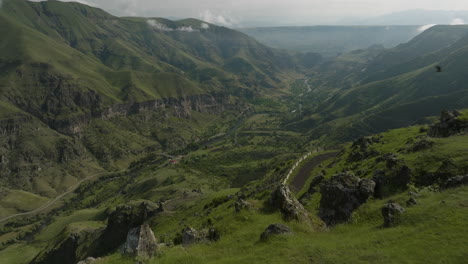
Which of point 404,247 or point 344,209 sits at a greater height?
point 404,247

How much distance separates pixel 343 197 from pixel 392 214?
37.1 feet

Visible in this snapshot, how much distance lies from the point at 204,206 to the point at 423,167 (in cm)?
7696

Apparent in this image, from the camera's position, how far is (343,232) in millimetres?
34781

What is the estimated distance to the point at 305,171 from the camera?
106062 millimetres

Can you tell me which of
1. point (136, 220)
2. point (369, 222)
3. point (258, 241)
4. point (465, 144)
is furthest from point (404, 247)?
point (136, 220)

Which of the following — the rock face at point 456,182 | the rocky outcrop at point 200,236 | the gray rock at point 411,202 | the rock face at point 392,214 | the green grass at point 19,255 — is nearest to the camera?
the rock face at point 392,214

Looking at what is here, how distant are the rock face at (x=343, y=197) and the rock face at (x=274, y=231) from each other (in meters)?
11.7

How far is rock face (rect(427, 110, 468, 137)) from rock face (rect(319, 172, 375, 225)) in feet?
125

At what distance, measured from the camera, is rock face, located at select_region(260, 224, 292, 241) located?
1313 inches

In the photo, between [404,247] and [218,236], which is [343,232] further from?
[218,236]

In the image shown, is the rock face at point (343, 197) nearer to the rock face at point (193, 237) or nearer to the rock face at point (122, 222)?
the rock face at point (193, 237)

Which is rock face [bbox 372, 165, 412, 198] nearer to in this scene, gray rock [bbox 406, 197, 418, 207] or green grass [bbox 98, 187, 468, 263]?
green grass [bbox 98, 187, 468, 263]

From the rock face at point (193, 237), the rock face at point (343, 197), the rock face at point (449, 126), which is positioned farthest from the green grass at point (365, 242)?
the rock face at point (449, 126)

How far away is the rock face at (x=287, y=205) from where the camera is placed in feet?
130
